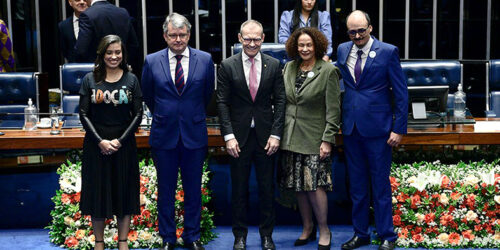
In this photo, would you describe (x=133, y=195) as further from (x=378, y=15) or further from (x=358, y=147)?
(x=378, y=15)

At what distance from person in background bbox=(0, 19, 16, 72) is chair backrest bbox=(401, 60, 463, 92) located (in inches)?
130

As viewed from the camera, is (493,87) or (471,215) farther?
(493,87)

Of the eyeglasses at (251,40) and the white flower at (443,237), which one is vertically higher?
the eyeglasses at (251,40)

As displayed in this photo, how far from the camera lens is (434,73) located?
585 centimetres

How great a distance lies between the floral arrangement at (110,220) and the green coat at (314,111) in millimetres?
793

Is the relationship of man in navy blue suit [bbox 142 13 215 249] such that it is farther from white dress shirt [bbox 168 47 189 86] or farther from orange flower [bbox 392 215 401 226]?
orange flower [bbox 392 215 401 226]

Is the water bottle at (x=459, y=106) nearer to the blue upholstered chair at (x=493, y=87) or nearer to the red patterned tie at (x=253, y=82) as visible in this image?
the blue upholstered chair at (x=493, y=87)

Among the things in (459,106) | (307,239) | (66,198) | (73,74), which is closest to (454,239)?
(307,239)

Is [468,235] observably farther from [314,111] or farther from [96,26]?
[96,26]

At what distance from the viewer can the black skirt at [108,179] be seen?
4321mm

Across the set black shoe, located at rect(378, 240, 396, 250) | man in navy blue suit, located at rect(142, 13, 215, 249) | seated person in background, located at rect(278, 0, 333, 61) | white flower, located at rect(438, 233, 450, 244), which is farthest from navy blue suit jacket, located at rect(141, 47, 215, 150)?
seated person in background, located at rect(278, 0, 333, 61)

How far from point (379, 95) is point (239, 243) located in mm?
1224

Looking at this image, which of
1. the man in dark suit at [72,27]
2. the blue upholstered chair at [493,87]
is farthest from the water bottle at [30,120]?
the blue upholstered chair at [493,87]

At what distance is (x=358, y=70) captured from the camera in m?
4.54
